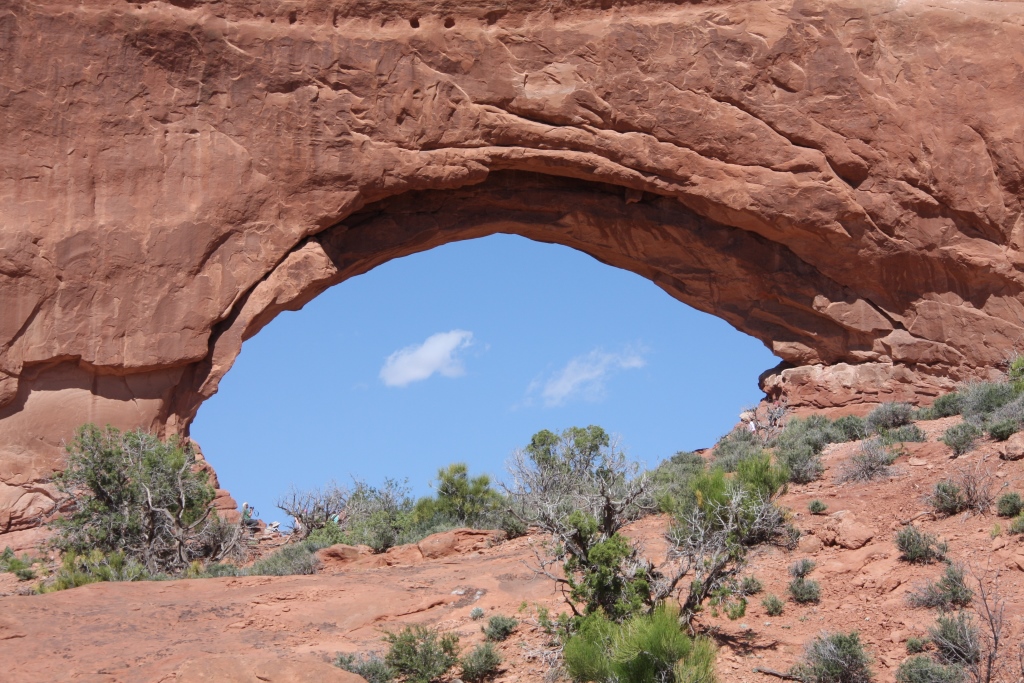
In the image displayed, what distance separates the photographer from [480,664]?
912cm

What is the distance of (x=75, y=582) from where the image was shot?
11.8m

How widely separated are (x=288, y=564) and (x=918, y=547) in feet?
23.2

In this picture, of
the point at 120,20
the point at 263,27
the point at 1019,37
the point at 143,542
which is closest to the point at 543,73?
the point at 263,27

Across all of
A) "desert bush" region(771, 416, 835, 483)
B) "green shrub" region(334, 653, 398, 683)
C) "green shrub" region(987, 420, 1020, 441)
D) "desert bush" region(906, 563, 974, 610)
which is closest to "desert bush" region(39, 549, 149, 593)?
"green shrub" region(334, 653, 398, 683)

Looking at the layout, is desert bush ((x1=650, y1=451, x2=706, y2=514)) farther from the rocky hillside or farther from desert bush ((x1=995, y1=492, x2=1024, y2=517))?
desert bush ((x1=995, y1=492, x2=1024, y2=517))

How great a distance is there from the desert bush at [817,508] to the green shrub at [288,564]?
5.53m

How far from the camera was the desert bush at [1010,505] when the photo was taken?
32.7ft

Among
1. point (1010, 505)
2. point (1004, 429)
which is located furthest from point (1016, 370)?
point (1010, 505)

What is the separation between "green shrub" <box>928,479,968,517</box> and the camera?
1041cm

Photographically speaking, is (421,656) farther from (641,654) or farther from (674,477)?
(674,477)

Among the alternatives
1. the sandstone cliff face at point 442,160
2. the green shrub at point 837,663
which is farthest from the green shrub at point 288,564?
the green shrub at point 837,663

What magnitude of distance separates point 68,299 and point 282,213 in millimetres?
3157

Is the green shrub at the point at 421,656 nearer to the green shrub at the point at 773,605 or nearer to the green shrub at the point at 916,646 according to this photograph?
the green shrub at the point at 773,605

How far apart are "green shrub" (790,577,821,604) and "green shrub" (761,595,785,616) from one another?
0.47 ft
